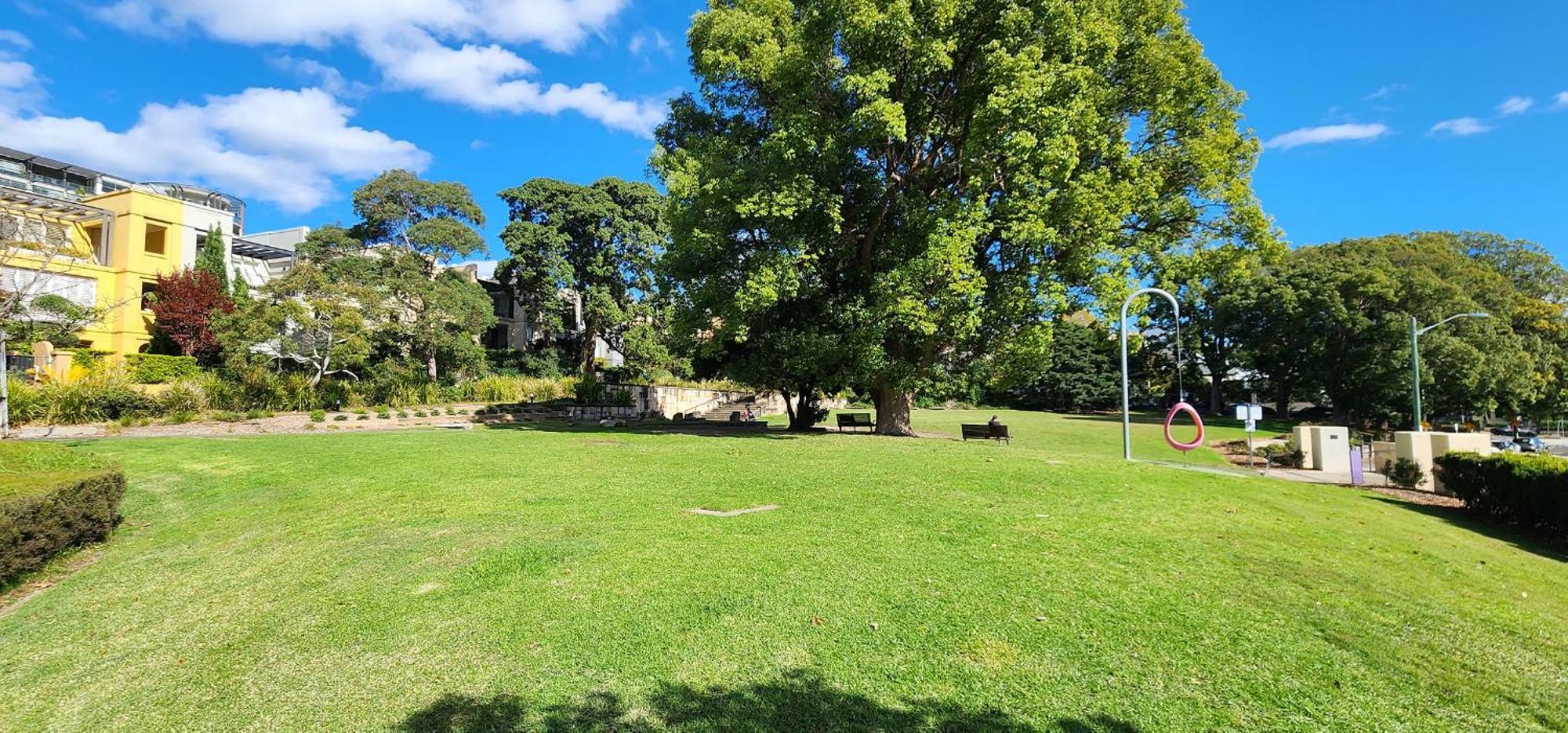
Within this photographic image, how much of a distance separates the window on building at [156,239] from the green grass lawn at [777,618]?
27.0 m

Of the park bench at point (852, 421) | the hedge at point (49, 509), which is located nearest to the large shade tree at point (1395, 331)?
the park bench at point (852, 421)

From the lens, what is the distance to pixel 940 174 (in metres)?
18.0

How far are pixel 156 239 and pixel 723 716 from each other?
3667 centimetres

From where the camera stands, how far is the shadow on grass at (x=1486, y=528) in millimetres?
9688

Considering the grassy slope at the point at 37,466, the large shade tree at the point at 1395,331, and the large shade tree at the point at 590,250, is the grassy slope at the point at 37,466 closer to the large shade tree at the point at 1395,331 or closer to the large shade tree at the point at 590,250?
the large shade tree at the point at 590,250

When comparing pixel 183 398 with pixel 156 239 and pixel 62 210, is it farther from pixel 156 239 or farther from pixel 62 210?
pixel 156 239

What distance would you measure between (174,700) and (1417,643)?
7493 millimetres

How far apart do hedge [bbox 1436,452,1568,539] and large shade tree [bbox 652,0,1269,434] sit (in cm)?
703

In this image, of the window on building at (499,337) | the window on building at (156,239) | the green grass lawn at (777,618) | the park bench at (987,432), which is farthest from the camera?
the window on building at (499,337)

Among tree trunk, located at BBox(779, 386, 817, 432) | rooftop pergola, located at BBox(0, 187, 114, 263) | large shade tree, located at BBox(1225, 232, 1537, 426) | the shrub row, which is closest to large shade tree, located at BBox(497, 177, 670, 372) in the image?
the shrub row

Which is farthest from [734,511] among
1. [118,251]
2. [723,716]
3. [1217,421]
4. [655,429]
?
[1217,421]

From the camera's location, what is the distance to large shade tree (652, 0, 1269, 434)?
50.6 feet

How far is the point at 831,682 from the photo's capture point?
371cm

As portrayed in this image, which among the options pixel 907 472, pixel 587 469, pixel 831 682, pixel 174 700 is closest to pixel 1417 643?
pixel 831 682
